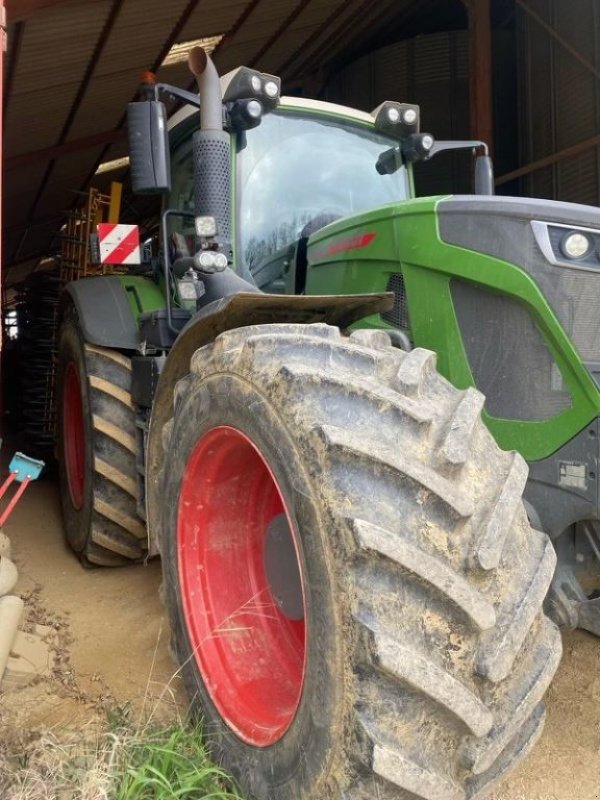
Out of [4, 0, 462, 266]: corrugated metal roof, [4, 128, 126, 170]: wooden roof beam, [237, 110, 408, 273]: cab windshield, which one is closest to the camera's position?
[237, 110, 408, 273]: cab windshield

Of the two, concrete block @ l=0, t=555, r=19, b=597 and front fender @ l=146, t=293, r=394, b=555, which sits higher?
front fender @ l=146, t=293, r=394, b=555

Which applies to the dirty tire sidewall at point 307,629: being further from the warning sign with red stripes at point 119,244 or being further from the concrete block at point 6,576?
the warning sign with red stripes at point 119,244

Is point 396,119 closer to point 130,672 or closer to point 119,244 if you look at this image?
point 119,244

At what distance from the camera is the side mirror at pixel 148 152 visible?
107 inches

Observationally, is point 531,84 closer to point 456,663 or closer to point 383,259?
point 383,259

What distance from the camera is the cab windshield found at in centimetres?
312

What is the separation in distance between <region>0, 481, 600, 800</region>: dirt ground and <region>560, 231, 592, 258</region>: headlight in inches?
57.0

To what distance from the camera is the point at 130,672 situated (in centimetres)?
285

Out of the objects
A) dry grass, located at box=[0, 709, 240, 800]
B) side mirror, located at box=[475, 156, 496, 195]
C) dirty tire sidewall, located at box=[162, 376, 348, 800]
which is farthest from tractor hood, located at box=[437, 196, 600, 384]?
side mirror, located at box=[475, 156, 496, 195]

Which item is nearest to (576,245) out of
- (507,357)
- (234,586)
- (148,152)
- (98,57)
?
(507,357)

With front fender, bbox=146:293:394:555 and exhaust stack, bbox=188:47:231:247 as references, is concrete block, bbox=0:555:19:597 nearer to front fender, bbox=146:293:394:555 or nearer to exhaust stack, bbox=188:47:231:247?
front fender, bbox=146:293:394:555

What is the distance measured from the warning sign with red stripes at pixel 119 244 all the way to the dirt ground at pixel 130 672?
5.31ft

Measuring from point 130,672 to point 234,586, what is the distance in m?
0.80

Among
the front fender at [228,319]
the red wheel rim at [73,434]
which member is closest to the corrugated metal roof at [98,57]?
the red wheel rim at [73,434]
